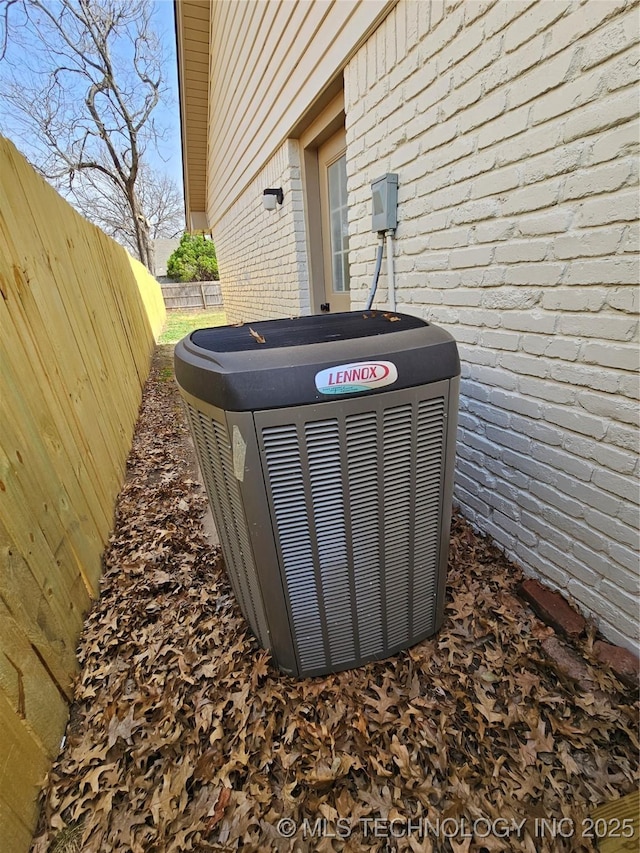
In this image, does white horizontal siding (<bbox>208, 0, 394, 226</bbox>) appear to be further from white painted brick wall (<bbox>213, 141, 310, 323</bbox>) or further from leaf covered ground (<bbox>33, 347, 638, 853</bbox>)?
leaf covered ground (<bbox>33, 347, 638, 853</bbox>)

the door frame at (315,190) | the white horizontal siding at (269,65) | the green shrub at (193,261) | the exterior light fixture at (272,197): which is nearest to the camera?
the white horizontal siding at (269,65)

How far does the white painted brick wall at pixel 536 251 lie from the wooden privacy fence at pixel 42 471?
1.98 meters

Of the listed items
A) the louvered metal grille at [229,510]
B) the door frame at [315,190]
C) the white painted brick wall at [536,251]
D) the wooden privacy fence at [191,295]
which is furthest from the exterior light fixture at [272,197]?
the wooden privacy fence at [191,295]

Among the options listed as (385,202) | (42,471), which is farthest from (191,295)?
(42,471)

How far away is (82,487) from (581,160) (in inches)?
98.7

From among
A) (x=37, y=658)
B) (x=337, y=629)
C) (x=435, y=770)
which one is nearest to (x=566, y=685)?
(x=435, y=770)

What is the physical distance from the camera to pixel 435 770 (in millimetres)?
1279

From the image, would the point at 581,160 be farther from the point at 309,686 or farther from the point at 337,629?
the point at 309,686

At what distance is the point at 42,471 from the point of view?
5.47 feet

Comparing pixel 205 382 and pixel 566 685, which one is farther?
pixel 566 685

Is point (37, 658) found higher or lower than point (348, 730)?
higher

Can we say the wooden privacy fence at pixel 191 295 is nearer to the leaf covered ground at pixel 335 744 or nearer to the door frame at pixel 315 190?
the door frame at pixel 315 190

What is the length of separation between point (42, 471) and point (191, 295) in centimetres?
1705

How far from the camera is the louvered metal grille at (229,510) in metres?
1.28
